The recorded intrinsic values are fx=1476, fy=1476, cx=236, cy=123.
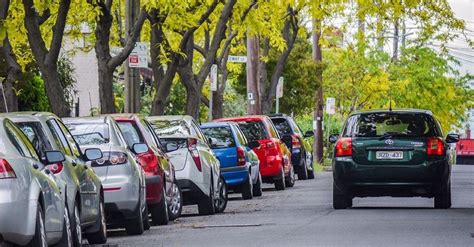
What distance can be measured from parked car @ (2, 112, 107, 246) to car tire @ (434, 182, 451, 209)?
25.6 feet

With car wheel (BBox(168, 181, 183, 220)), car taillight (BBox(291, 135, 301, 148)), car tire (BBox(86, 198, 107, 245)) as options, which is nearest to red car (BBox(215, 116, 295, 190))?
car taillight (BBox(291, 135, 301, 148))

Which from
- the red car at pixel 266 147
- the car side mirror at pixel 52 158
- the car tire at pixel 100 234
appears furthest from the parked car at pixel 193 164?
the car side mirror at pixel 52 158

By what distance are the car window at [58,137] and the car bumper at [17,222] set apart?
3.19 meters

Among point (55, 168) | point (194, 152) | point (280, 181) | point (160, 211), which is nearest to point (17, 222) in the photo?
point (55, 168)

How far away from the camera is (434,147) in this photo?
872 inches

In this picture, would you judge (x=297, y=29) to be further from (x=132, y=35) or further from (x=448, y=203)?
(x=448, y=203)

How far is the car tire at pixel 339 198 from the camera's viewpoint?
2259 centimetres

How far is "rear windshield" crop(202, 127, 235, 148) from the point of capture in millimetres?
26672

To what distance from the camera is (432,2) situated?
33.1 m

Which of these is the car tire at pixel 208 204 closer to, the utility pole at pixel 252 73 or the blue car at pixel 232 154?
the blue car at pixel 232 154

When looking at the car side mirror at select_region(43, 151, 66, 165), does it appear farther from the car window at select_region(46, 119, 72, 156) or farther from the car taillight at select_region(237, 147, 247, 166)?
the car taillight at select_region(237, 147, 247, 166)

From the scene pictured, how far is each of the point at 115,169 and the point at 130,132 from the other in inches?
82.4

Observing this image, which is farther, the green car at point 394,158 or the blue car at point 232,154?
the blue car at point 232,154

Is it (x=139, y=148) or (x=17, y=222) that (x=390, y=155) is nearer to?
(x=139, y=148)
